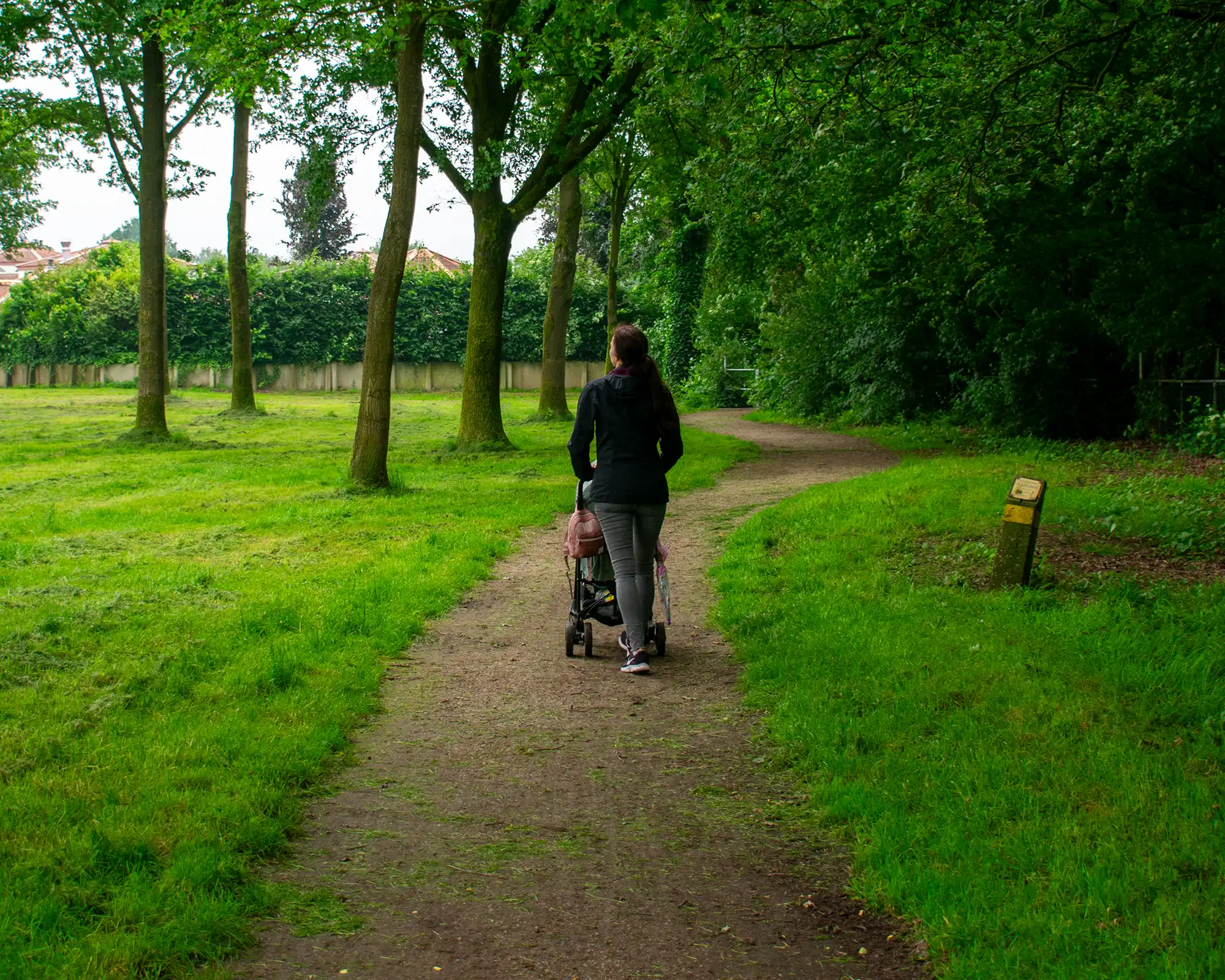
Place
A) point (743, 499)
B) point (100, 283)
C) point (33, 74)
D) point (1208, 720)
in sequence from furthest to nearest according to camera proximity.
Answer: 1. point (100, 283)
2. point (33, 74)
3. point (743, 499)
4. point (1208, 720)

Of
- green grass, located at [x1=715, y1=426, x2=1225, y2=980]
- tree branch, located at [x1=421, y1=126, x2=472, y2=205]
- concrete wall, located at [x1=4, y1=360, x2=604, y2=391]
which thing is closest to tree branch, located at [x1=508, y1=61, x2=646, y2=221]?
tree branch, located at [x1=421, y1=126, x2=472, y2=205]

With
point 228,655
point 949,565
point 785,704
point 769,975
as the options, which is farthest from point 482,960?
point 949,565

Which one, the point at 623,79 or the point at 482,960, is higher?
the point at 623,79

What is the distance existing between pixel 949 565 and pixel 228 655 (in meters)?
5.46

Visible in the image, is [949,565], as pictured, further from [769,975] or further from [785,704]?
[769,975]

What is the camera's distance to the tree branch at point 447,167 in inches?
787

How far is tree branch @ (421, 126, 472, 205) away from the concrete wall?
2433 cm

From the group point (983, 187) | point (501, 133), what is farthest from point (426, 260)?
point (983, 187)

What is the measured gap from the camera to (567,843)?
4.28 meters

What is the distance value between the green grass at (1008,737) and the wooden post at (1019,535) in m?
0.21

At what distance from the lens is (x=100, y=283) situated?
148 feet

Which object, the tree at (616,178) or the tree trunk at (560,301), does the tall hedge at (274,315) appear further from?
the tree trunk at (560,301)

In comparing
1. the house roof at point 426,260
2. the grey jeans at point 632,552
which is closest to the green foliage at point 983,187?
the grey jeans at point 632,552

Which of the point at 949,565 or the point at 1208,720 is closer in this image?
the point at 1208,720
